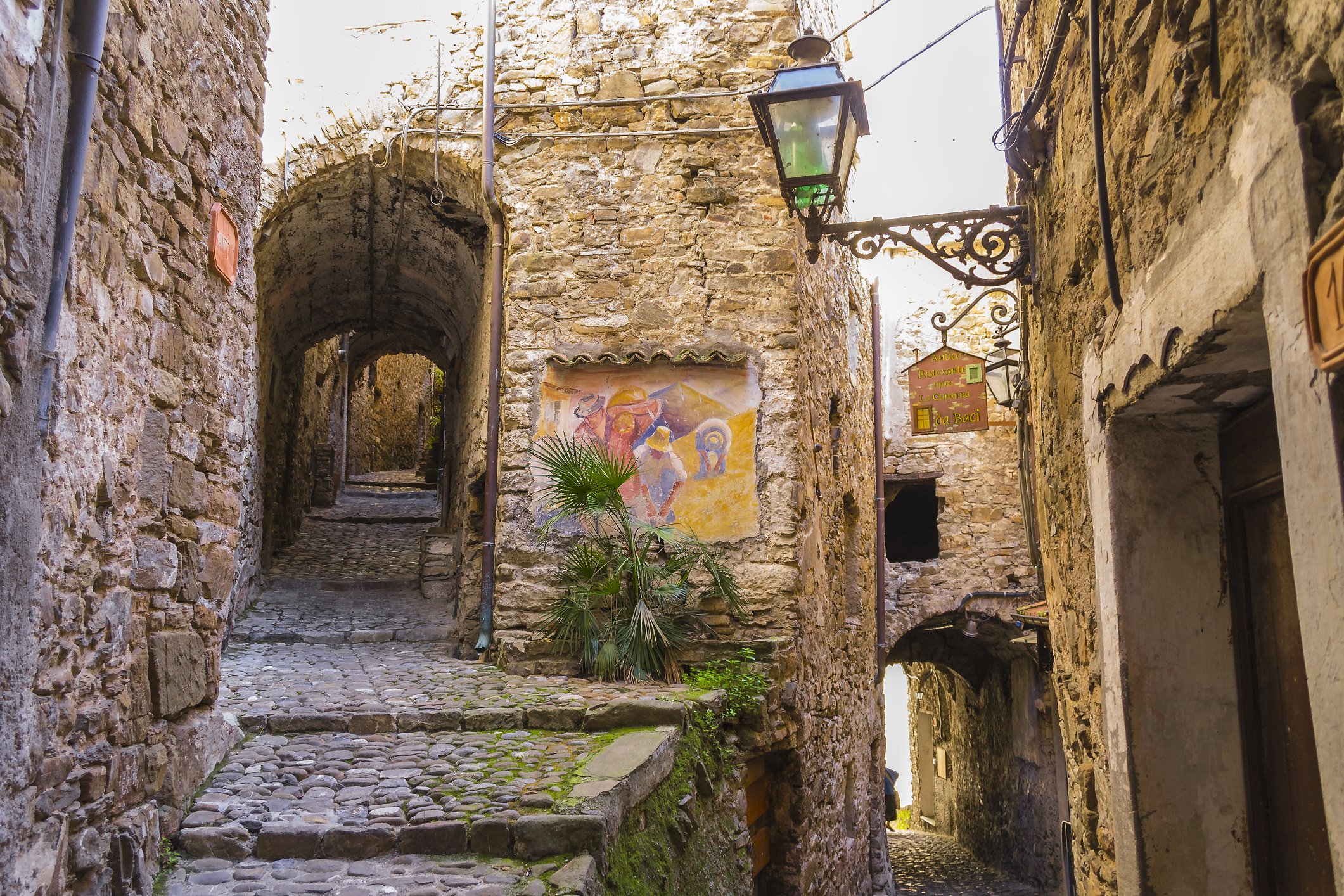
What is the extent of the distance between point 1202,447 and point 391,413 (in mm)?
23137

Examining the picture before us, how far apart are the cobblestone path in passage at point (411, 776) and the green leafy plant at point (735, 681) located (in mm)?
309

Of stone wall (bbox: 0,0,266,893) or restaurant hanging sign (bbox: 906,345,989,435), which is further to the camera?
restaurant hanging sign (bbox: 906,345,989,435)

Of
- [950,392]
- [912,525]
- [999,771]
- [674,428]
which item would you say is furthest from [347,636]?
[912,525]

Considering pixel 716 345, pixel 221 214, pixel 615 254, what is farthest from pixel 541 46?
pixel 221 214

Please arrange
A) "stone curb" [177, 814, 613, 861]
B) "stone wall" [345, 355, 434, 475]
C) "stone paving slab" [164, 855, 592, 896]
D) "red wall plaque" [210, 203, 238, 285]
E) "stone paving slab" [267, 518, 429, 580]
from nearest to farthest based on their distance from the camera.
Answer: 1. "stone paving slab" [164, 855, 592, 896]
2. "stone curb" [177, 814, 613, 861]
3. "red wall plaque" [210, 203, 238, 285]
4. "stone paving slab" [267, 518, 429, 580]
5. "stone wall" [345, 355, 434, 475]

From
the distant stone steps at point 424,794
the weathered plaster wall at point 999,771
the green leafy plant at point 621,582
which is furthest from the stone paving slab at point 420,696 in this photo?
the weathered plaster wall at point 999,771

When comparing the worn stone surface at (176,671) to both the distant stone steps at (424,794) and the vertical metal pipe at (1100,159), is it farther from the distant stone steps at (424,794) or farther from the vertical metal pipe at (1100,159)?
the vertical metal pipe at (1100,159)

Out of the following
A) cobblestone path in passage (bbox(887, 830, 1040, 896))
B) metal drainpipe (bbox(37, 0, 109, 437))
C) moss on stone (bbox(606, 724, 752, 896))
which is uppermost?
metal drainpipe (bbox(37, 0, 109, 437))

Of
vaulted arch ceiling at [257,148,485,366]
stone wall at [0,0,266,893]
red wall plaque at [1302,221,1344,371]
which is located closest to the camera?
red wall plaque at [1302,221,1344,371]

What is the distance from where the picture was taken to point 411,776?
144 inches

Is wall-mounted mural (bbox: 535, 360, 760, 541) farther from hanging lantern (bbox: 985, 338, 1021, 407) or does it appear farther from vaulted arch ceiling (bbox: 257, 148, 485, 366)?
hanging lantern (bbox: 985, 338, 1021, 407)

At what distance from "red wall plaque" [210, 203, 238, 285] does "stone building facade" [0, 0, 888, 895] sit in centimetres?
6

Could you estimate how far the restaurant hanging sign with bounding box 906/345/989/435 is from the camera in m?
9.97

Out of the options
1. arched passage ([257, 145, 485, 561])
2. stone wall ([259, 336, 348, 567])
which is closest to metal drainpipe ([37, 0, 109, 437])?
arched passage ([257, 145, 485, 561])
